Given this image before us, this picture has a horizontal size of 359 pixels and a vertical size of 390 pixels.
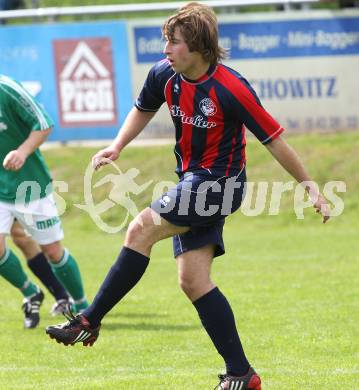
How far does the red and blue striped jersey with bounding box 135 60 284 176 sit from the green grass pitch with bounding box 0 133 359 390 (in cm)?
127

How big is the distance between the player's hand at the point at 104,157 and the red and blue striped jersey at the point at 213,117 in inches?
13.8

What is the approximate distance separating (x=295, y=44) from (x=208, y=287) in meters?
10.6

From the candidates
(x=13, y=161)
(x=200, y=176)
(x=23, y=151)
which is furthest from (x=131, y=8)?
(x=200, y=176)

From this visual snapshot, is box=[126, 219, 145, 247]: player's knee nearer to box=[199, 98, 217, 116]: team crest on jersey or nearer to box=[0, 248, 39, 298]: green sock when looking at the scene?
box=[199, 98, 217, 116]: team crest on jersey

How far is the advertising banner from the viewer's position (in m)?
15.7

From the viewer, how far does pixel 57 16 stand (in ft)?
55.3

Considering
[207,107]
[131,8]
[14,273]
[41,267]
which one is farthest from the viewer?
[131,8]

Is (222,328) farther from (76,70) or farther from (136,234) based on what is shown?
(76,70)

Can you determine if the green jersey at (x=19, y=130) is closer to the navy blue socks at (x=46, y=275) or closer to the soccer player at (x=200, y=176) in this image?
the navy blue socks at (x=46, y=275)

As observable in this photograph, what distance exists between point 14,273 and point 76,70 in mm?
8156

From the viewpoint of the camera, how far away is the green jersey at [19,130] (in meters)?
7.91

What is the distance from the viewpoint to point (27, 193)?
8219 millimetres

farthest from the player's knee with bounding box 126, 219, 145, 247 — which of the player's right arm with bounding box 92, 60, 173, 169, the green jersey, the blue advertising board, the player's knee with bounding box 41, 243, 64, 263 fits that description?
the blue advertising board

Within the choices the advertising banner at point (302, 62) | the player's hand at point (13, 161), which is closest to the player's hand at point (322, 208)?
the player's hand at point (13, 161)
